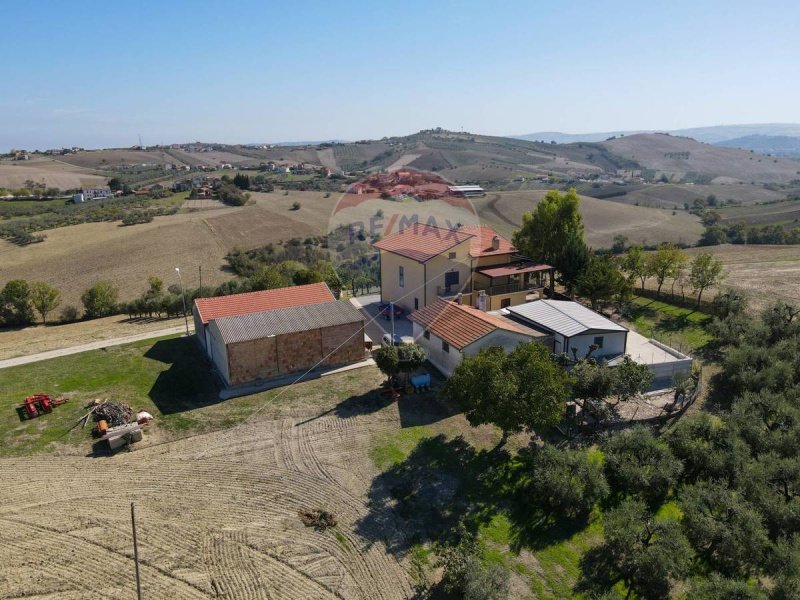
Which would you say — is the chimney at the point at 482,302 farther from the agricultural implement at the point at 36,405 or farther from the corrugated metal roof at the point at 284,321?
the agricultural implement at the point at 36,405

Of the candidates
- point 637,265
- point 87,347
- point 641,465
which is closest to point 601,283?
point 637,265

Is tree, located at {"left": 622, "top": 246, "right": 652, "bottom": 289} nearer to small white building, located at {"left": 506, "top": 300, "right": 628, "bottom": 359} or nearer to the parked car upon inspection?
small white building, located at {"left": 506, "top": 300, "right": 628, "bottom": 359}

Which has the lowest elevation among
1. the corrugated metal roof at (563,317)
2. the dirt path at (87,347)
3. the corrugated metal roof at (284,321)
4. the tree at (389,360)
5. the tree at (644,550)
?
the tree at (644,550)

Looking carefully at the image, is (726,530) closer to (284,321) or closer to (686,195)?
(284,321)

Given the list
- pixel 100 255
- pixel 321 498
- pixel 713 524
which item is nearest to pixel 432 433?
pixel 321 498

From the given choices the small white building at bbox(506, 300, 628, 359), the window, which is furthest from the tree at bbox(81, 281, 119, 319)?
the small white building at bbox(506, 300, 628, 359)

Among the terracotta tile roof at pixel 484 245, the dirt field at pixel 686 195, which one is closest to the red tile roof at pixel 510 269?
the terracotta tile roof at pixel 484 245
